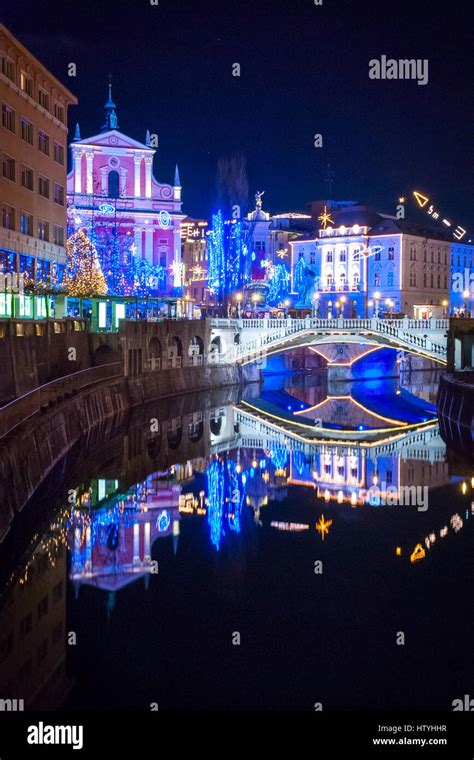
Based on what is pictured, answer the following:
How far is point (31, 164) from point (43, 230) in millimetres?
4079

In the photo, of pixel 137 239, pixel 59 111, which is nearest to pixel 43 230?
pixel 59 111

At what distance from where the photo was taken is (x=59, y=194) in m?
61.0

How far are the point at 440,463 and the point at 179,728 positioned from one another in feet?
83.8

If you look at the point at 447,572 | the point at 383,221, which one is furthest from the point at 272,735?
the point at 383,221

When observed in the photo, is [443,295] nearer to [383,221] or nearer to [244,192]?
[383,221]

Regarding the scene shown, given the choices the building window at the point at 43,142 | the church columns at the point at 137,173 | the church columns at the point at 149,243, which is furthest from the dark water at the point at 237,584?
the church columns at the point at 137,173

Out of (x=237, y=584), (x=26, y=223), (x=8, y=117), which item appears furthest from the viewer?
(x=26, y=223)

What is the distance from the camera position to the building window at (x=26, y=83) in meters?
51.8

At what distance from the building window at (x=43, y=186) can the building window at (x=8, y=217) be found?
5.72m

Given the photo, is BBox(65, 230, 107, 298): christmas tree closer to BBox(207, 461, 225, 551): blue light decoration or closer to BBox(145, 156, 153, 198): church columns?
BBox(145, 156, 153, 198): church columns

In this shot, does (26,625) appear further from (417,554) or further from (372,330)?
(372,330)

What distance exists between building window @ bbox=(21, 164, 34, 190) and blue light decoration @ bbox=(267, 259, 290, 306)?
54.1m

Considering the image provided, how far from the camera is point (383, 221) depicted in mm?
109812

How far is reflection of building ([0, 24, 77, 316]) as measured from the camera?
4938cm
